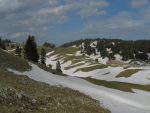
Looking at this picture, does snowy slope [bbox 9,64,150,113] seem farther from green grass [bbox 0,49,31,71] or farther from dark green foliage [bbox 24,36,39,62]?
dark green foliage [bbox 24,36,39,62]

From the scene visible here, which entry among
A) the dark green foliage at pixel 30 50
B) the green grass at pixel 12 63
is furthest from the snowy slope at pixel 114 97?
the dark green foliage at pixel 30 50

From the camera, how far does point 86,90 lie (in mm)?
53781

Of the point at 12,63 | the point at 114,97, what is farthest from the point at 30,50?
the point at 114,97

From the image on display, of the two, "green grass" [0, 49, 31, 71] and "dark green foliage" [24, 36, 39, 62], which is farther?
"dark green foliage" [24, 36, 39, 62]

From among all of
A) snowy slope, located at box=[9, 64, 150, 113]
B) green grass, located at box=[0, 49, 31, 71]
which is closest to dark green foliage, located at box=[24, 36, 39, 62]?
snowy slope, located at box=[9, 64, 150, 113]

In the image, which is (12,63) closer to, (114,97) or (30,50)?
(114,97)

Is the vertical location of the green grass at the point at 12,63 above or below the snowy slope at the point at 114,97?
above

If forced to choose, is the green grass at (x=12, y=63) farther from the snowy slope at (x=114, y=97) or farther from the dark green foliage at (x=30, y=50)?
the dark green foliage at (x=30, y=50)

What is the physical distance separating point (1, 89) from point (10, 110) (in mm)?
4011

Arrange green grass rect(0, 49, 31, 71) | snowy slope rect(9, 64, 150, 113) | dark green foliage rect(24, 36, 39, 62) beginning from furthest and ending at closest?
dark green foliage rect(24, 36, 39, 62)
green grass rect(0, 49, 31, 71)
snowy slope rect(9, 64, 150, 113)

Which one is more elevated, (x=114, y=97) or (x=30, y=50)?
(x=30, y=50)

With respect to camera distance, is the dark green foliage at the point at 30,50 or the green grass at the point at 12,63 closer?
the green grass at the point at 12,63

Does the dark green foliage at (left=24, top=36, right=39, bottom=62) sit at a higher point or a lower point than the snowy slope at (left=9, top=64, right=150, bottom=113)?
higher

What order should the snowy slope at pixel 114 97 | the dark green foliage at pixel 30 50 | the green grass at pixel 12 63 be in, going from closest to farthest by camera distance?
the snowy slope at pixel 114 97 < the green grass at pixel 12 63 < the dark green foliage at pixel 30 50
